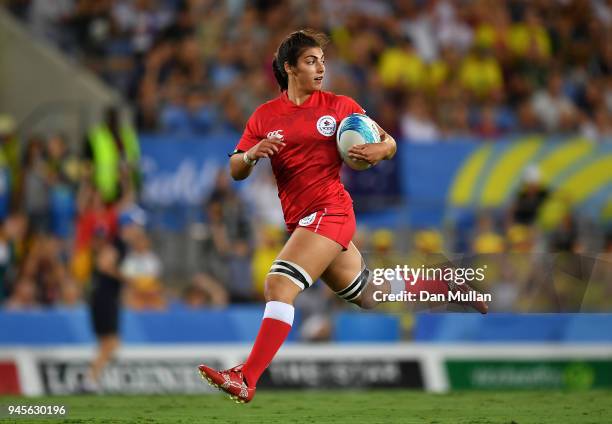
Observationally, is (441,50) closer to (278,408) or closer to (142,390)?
(142,390)

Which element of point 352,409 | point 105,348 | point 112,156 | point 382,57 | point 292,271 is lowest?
point 352,409

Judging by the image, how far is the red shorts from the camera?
802 centimetres

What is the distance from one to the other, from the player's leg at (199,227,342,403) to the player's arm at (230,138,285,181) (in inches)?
21.8

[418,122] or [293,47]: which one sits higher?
[418,122]

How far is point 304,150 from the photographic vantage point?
26.4ft

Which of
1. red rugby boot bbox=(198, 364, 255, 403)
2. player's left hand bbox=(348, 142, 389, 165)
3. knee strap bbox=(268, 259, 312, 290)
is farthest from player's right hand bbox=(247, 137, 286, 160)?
red rugby boot bbox=(198, 364, 255, 403)

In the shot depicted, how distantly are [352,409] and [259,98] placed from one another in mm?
7679

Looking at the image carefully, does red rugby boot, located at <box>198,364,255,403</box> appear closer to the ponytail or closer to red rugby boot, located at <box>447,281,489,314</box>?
red rugby boot, located at <box>447,281,489,314</box>

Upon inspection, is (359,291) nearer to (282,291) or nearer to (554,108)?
(282,291)

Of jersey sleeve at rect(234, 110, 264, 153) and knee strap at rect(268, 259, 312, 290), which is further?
jersey sleeve at rect(234, 110, 264, 153)

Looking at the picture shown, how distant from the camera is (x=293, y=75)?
322 inches

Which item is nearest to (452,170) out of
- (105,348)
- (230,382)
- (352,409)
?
(105,348)

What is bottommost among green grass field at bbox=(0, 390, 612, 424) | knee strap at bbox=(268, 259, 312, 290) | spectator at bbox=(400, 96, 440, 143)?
green grass field at bbox=(0, 390, 612, 424)

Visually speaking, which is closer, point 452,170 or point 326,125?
point 326,125
